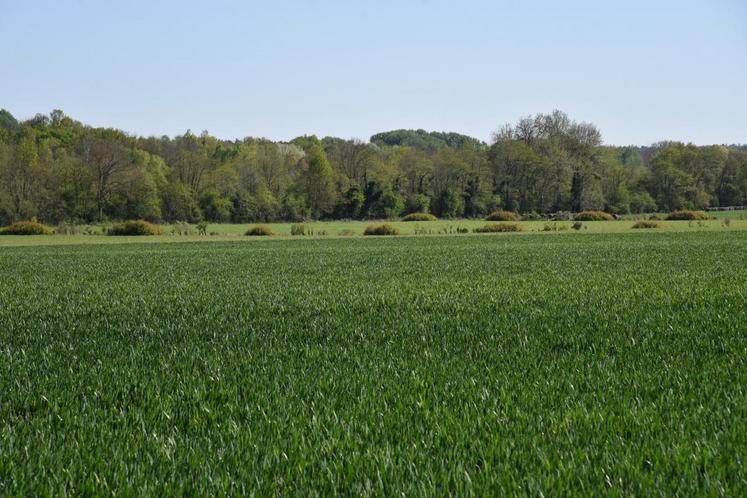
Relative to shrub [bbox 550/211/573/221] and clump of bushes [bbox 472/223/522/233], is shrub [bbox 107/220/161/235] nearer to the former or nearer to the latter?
clump of bushes [bbox 472/223/522/233]

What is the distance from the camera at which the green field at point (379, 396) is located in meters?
4.78

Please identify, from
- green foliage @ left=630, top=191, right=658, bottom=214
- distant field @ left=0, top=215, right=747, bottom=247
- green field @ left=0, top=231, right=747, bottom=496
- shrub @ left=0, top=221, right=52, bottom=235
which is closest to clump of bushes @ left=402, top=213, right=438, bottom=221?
distant field @ left=0, top=215, right=747, bottom=247

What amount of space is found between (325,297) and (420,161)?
10157 cm

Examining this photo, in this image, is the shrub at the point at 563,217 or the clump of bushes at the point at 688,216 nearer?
the clump of bushes at the point at 688,216

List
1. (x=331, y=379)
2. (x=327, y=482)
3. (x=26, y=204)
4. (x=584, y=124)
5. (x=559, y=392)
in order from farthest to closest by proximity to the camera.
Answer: (x=584, y=124) < (x=26, y=204) < (x=331, y=379) < (x=559, y=392) < (x=327, y=482)

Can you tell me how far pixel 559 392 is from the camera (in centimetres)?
695

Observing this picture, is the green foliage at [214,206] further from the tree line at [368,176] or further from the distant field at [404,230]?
the distant field at [404,230]

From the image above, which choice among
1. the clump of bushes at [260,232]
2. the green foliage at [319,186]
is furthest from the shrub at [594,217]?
the clump of bushes at [260,232]

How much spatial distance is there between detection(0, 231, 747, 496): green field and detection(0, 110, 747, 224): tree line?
8499cm

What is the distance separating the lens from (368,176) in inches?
4464

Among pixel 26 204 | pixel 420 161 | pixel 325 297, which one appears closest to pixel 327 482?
pixel 325 297

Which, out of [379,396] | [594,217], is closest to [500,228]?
[594,217]

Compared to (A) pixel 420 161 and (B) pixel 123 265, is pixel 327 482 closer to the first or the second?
(B) pixel 123 265

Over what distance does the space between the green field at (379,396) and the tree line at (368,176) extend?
279 ft
